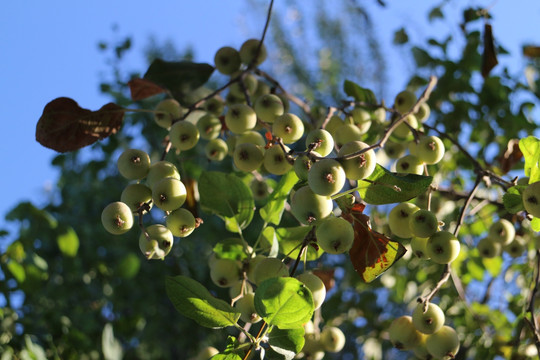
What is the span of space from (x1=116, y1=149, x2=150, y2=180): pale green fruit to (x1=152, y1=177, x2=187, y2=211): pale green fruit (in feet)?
0.27

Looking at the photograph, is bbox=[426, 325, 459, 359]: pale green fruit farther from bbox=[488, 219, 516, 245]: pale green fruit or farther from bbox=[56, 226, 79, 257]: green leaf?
bbox=[56, 226, 79, 257]: green leaf

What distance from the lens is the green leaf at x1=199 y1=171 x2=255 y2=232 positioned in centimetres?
83

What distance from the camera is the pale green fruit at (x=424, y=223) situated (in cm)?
72

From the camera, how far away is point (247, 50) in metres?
1.06

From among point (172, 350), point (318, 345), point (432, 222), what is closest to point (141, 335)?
point (172, 350)

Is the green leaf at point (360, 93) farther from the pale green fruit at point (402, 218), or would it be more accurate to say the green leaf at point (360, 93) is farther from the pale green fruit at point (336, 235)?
the pale green fruit at point (336, 235)

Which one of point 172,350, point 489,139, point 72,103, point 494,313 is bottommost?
point 172,350

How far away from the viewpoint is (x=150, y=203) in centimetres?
76

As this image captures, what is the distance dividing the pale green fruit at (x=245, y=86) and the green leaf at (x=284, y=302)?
1.63 feet

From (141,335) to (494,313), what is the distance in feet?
4.61

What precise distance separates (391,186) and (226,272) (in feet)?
1.02

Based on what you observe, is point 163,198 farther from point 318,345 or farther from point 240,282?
point 318,345

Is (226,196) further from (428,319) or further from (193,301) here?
(428,319)

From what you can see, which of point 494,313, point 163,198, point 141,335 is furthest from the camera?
point 141,335
